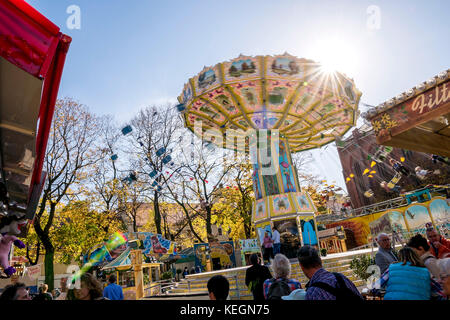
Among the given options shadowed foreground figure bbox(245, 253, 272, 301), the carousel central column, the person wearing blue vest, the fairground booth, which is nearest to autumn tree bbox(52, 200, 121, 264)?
the carousel central column

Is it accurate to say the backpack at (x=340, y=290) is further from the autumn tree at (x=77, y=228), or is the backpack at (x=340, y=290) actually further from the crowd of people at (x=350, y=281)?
the autumn tree at (x=77, y=228)

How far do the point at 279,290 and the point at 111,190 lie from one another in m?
23.6

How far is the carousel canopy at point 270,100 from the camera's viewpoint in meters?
13.7

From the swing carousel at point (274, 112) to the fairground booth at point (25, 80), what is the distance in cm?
1091

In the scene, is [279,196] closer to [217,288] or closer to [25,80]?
[217,288]

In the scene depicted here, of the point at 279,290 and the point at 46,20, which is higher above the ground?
the point at 46,20

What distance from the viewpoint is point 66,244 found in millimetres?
22250

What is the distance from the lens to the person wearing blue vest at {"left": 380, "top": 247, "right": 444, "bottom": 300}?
3053 millimetres

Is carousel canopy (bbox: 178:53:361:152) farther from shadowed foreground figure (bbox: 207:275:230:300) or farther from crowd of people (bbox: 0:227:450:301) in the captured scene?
shadowed foreground figure (bbox: 207:275:230:300)

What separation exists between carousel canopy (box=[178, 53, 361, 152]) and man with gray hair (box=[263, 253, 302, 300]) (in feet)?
37.9

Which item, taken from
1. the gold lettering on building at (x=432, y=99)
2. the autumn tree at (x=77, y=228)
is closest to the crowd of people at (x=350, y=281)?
the gold lettering on building at (x=432, y=99)

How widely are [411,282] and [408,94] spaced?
3.42 metres
